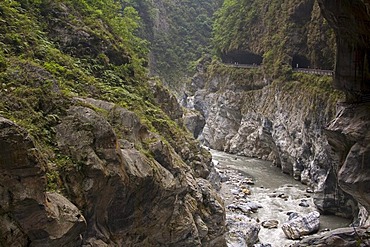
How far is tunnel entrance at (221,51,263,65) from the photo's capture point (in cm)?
4828

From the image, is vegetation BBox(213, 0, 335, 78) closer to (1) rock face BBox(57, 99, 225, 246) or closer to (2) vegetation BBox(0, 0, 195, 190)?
(2) vegetation BBox(0, 0, 195, 190)

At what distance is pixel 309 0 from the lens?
118 ft

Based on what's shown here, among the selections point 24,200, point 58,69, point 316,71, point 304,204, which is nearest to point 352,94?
point 24,200

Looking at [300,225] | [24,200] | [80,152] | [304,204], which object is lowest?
[304,204]

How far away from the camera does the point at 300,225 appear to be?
20469 millimetres

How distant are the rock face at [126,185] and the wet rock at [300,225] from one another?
6.34 meters

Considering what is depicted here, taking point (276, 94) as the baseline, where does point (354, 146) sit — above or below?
below

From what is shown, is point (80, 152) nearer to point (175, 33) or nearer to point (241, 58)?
point (241, 58)

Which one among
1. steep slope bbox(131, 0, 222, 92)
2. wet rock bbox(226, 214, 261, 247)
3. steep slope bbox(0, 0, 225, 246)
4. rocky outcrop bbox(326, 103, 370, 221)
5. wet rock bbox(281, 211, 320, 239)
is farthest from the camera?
steep slope bbox(131, 0, 222, 92)

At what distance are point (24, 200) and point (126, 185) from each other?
3.66 m

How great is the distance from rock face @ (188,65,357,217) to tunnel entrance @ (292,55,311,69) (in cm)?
309

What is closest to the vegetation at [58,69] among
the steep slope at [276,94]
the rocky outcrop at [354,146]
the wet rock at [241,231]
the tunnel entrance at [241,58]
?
the wet rock at [241,231]

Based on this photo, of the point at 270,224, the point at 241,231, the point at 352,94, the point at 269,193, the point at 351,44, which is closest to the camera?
the point at 351,44

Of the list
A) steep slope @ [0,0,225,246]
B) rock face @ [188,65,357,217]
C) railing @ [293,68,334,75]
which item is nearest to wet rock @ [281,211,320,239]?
rock face @ [188,65,357,217]
